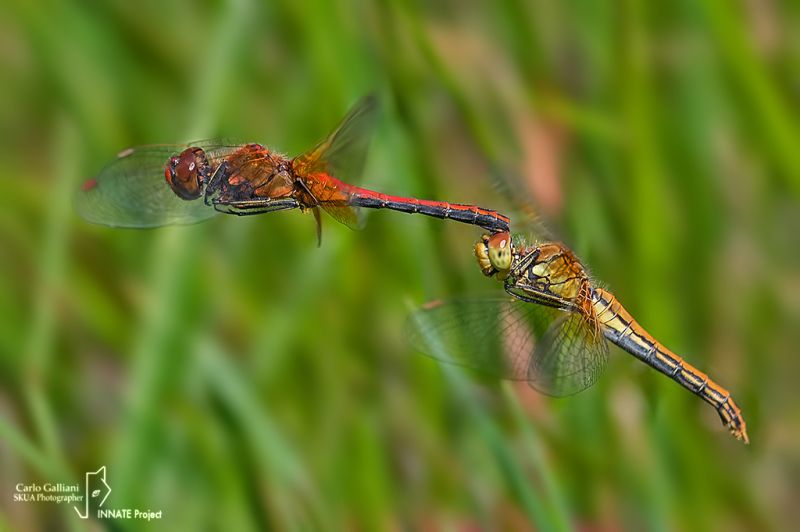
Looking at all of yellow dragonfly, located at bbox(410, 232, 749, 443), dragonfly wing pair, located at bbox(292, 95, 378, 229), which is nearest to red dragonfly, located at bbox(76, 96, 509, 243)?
dragonfly wing pair, located at bbox(292, 95, 378, 229)

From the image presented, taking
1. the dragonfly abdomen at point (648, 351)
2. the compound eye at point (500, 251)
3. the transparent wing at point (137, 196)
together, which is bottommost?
the dragonfly abdomen at point (648, 351)

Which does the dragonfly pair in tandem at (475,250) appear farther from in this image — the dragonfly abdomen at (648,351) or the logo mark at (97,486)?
the logo mark at (97,486)

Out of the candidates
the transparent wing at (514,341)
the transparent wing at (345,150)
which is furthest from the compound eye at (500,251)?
the transparent wing at (345,150)

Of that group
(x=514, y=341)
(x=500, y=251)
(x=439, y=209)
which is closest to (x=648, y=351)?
(x=514, y=341)

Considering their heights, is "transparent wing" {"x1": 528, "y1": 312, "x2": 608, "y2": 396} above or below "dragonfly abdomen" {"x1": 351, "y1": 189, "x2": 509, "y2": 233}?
below

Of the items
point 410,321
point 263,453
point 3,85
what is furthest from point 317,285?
point 3,85

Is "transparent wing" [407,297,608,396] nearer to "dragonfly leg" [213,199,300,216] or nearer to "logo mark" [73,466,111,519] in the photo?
"dragonfly leg" [213,199,300,216]
